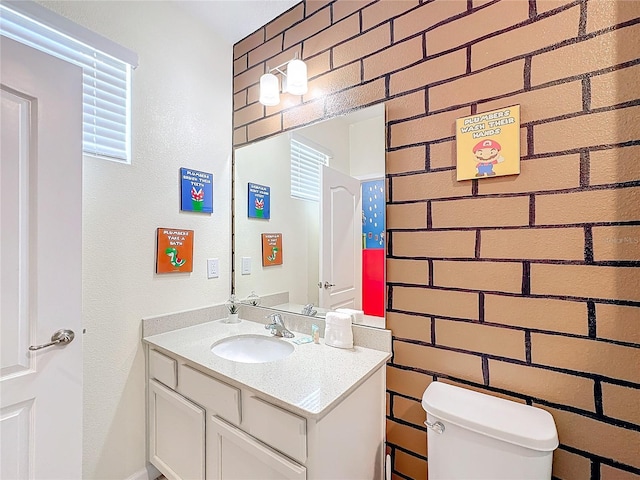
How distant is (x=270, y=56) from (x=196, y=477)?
2230 mm

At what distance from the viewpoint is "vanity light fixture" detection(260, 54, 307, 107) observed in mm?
1549

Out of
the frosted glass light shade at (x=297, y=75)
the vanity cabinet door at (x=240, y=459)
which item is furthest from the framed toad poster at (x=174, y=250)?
the frosted glass light shade at (x=297, y=75)

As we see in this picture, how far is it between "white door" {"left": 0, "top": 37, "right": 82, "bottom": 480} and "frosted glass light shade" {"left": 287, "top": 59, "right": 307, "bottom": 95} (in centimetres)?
92

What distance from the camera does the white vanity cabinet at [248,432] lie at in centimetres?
94

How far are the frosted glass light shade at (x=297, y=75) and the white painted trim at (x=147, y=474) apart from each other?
7.06 ft

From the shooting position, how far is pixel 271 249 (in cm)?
190

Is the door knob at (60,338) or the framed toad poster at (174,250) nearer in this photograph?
the door knob at (60,338)

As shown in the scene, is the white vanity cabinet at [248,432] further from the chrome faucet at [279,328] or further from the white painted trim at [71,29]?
the white painted trim at [71,29]

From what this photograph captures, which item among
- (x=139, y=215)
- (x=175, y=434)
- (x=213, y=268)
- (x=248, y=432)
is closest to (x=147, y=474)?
(x=175, y=434)

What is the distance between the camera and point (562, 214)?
3.14 ft

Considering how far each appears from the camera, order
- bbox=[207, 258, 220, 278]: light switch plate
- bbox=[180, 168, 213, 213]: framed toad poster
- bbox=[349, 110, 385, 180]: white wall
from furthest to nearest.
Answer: bbox=[207, 258, 220, 278]: light switch plate → bbox=[180, 168, 213, 213]: framed toad poster → bbox=[349, 110, 385, 180]: white wall

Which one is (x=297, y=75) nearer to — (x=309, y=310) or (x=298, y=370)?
(x=309, y=310)

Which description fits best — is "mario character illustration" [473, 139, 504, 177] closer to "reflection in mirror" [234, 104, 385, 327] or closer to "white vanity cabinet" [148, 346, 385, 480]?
"reflection in mirror" [234, 104, 385, 327]

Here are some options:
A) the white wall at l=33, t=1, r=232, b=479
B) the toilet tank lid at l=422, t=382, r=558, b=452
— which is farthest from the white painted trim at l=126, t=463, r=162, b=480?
the toilet tank lid at l=422, t=382, r=558, b=452
